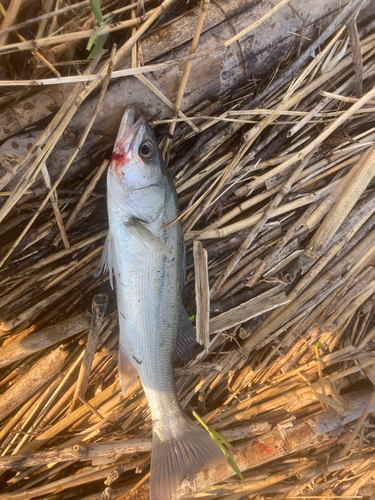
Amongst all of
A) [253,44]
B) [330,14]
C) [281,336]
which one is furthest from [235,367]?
[330,14]

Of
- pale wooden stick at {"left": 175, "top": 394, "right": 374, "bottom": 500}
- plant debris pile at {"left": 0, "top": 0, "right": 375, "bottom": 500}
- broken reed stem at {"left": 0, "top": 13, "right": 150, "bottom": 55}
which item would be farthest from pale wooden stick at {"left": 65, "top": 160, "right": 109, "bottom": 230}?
pale wooden stick at {"left": 175, "top": 394, "right": 374, "bottom": 500}

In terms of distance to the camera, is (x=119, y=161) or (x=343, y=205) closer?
(x=119, y=161)

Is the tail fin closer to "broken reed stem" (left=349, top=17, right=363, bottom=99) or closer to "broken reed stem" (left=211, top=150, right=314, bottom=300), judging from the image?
"broken reed stem" (left=211, top=150, right=314, bottom=300)

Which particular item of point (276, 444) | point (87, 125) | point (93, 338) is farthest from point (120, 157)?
point (276, 444)

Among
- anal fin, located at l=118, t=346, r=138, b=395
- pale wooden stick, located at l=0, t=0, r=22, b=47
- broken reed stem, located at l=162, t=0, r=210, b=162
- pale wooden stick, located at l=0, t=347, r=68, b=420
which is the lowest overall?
anal fin, located at l=118, t=346, r=138, b=395

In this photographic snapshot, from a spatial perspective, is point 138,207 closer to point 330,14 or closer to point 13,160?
point 13,160

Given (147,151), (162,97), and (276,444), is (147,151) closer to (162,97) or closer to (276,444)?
(162,97)
